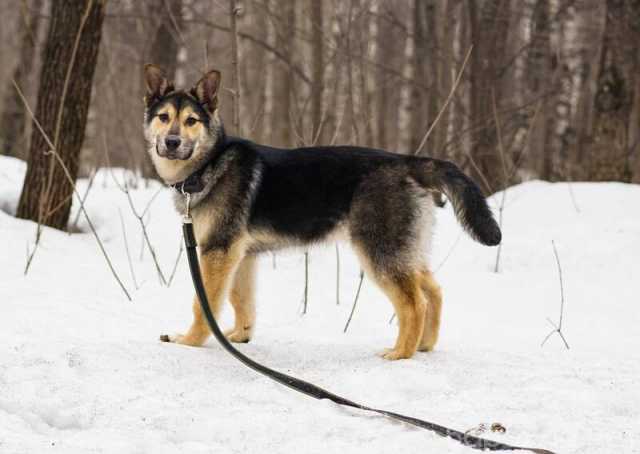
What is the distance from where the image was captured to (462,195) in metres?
3.91

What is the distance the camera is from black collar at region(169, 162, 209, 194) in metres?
4.08

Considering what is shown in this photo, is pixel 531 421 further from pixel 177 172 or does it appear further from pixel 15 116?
pixel 15 116

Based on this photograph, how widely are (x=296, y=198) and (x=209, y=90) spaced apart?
83 cm

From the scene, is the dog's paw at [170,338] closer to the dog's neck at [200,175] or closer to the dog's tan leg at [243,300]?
the dog's tan leg at [243,300]

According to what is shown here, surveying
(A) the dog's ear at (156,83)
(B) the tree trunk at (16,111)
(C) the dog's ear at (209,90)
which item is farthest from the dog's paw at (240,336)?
(B) the tree trunk at (16,111)

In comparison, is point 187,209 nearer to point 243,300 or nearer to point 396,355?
point 243,300

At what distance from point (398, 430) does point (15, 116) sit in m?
13.5

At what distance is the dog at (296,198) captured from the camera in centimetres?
405

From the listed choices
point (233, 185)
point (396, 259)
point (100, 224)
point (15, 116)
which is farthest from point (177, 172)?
point (15, 116)

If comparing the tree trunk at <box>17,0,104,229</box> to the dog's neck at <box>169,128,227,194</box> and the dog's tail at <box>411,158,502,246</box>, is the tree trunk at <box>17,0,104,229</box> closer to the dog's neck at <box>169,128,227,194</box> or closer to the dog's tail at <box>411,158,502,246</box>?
the dog's neck at <box>169,128,227,194</box>

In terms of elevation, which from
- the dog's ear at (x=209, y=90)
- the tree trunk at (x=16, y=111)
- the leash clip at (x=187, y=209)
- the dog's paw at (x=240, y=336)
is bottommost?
the dog's paw at (x=240, y=336)

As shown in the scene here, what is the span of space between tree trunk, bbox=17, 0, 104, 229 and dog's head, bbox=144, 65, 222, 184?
296 cm

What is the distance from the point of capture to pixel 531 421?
9.78 feet

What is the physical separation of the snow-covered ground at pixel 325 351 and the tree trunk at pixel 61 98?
16.0 inches
